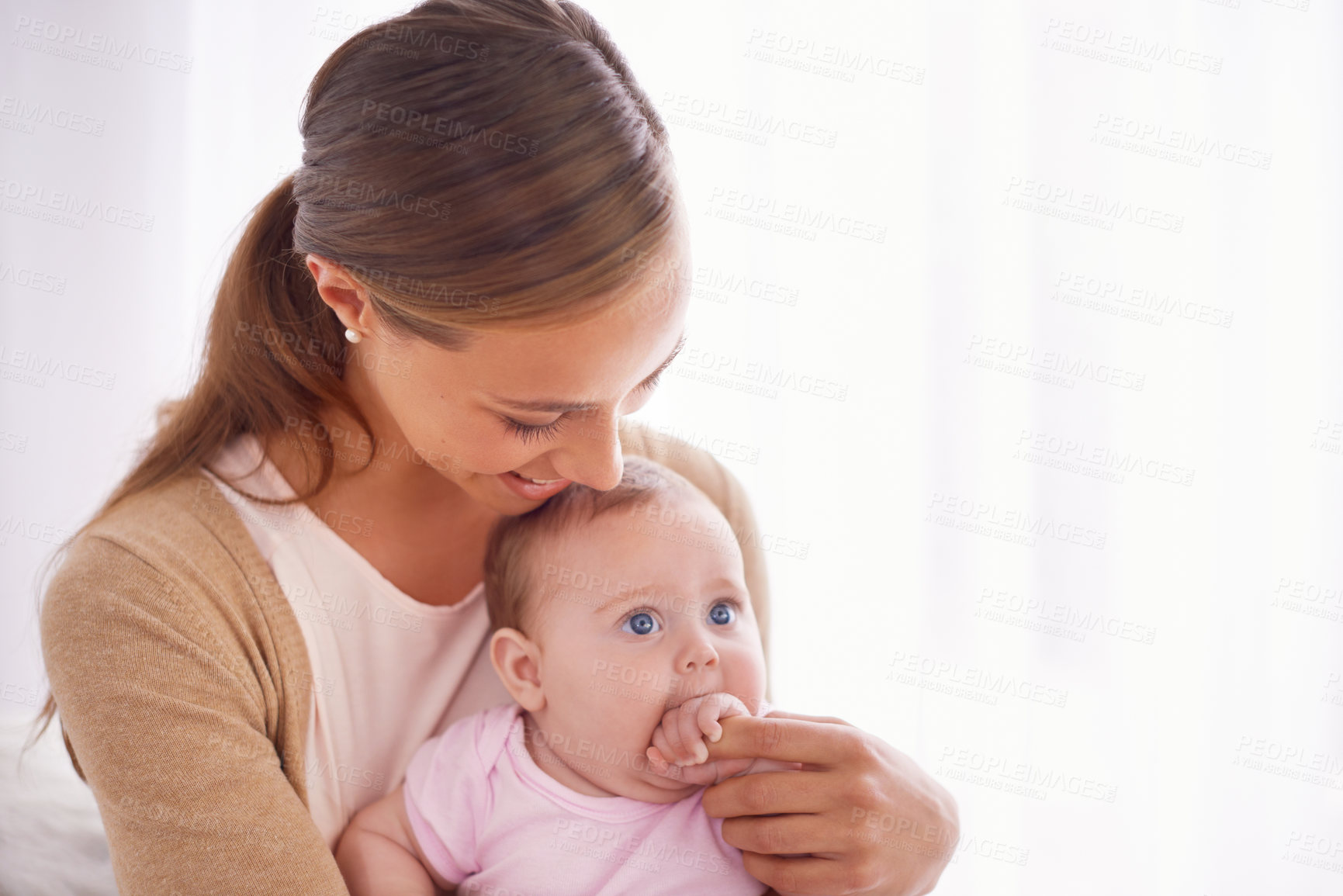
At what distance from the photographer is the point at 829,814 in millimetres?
1236

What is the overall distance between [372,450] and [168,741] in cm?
51

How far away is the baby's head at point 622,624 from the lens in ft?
4.37

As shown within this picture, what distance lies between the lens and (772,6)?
7.61 ft

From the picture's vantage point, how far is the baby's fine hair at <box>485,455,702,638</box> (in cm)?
142

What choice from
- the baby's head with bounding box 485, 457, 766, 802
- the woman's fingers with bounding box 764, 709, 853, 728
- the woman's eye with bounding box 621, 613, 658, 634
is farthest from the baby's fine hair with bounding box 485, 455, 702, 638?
the woman's fingers with bounding box 764, 709, 853, 728

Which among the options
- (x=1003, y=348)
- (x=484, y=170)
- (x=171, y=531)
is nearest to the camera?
(x=484, y=170)

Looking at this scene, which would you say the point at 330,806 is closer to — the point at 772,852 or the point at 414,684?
the point at 414,684

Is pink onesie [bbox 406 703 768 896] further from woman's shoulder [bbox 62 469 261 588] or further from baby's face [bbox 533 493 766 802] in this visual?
woman's shoulder [bbox 62 469 261 588]

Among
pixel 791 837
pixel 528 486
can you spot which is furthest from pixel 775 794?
pixel 528 486

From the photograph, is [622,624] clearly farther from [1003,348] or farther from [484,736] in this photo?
[1003,348]

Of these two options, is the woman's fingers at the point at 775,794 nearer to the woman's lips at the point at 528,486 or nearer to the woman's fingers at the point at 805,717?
the woman's fingers at the point at 805,717

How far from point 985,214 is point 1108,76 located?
38 cm

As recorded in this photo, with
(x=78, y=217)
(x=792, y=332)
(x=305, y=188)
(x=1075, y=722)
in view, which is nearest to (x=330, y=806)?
(x=305, y=188)

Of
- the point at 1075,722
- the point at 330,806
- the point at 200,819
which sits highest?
the point at 200,819
